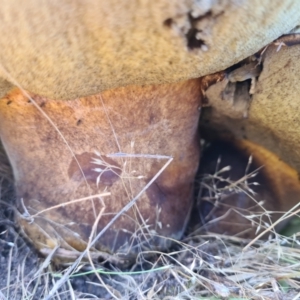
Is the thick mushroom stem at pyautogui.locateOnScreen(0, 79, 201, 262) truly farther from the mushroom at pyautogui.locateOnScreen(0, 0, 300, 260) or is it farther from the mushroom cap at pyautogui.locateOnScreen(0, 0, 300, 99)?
the mushroom cap at pyautogui.locateOnScreen(0, 0, 300, 99)

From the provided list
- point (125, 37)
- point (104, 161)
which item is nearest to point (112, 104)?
point (104, 161)

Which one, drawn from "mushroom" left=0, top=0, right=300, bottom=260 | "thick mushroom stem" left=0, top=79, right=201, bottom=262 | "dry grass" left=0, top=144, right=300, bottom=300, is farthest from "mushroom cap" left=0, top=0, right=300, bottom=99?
"dry grass" left=0, top=144, right=300, bottom=300

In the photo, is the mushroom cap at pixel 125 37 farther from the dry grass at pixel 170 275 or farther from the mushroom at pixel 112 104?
the dry grass at pixel 170 275

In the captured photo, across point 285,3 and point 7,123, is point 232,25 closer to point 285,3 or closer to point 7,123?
point 285,3

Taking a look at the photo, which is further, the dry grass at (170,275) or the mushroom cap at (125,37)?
the dry grass at (170,275)

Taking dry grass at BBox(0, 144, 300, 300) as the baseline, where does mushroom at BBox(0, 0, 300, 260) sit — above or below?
above

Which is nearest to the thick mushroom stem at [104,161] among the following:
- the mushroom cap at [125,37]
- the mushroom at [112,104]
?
the mushroom at [112,104]

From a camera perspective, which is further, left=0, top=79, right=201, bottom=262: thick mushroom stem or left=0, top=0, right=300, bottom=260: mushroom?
left=0, top=79, right=201, bottom=262: thick mushroom stem

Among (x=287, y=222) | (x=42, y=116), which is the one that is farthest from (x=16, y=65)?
(x=287, y=222)
